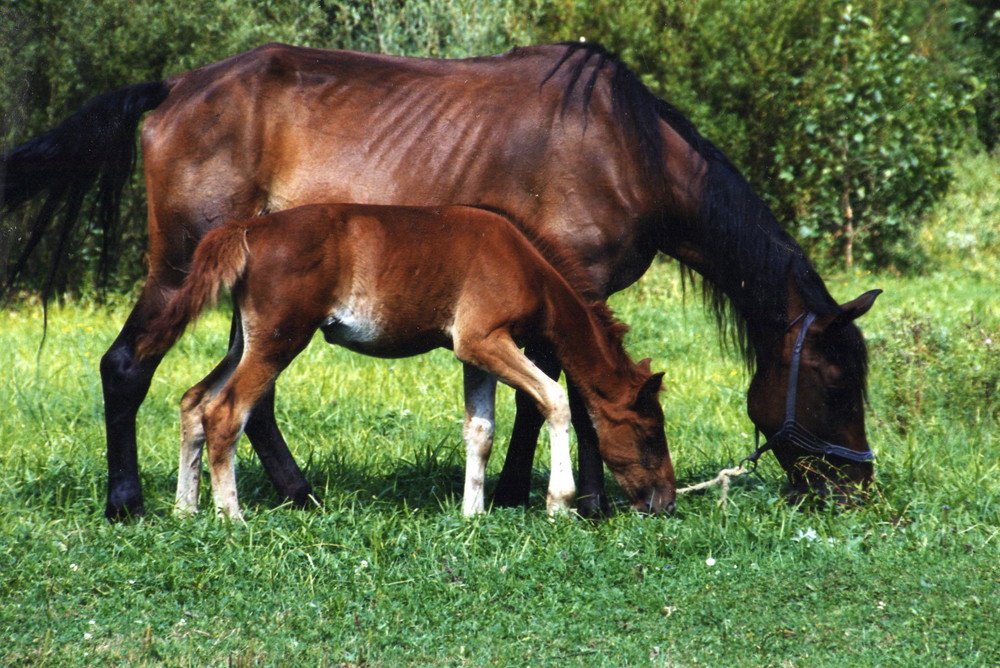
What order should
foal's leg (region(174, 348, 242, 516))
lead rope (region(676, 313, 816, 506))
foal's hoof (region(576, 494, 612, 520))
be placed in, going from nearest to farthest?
1. foal's leg (region(174, 348, 242, 516))
2. lead rope (region(676, 313, 816, 506))
3. foal's hoof (region(576, 494, 612, 520))

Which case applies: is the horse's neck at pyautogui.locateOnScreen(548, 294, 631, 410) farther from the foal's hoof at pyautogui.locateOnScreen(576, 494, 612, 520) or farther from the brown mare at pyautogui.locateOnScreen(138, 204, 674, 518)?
the foal's hoof at pyautogui.locateOnScreen(576, 494, 612, 520)

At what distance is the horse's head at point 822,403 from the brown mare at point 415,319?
0.67 metres

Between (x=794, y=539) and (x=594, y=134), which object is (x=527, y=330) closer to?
(x=594, y=134)

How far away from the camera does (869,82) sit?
14.1 m

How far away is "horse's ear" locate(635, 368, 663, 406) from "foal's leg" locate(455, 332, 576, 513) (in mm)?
362

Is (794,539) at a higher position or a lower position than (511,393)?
higher

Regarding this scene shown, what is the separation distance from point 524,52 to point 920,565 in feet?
9.95

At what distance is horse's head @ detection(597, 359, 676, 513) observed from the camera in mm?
4918

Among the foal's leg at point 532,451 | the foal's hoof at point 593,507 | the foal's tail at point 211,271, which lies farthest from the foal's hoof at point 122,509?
the foal's hoof at point 593,507

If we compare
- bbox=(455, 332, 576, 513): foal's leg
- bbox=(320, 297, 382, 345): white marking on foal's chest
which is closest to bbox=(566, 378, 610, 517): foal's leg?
bbox=(455, 332, 576, 513): foal's leg

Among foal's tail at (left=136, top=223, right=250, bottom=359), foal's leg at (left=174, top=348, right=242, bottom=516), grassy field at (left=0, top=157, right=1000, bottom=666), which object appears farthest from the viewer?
foal's leg at (left=174, top=348, right=242, bottom=516)

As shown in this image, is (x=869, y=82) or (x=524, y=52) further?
(x=869, y=82)

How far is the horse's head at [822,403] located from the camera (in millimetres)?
5117

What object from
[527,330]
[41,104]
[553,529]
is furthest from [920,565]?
[41,104]
